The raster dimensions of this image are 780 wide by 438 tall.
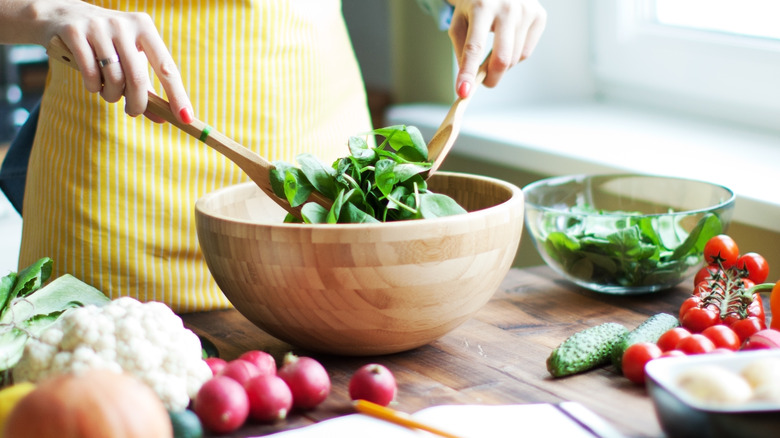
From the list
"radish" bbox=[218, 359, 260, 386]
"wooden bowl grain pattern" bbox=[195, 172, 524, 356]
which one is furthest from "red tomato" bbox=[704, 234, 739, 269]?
"radish" bbox=[218, 359, 260, 386]

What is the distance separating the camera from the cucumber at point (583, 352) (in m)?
0.91

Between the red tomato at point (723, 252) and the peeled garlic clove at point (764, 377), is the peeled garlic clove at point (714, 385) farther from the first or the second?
the red tomato at point (723, 252)

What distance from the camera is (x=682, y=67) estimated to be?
1.94 meters

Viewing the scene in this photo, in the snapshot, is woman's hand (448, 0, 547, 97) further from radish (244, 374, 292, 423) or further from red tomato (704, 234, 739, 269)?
radish (244, 374, 292, 423)

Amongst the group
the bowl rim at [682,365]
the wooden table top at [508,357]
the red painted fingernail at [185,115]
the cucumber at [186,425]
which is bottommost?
the wooden table top at [508,357]

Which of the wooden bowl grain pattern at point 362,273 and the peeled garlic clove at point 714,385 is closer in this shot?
the peeled garlic clove at point 714,385

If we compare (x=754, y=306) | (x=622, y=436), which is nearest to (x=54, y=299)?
(x=622, y=436)

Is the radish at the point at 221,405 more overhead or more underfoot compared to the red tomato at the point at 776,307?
more underfoot

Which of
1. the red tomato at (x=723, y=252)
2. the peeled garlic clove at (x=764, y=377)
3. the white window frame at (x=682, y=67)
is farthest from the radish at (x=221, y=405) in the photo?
the white window frame at (x=682, y=67)

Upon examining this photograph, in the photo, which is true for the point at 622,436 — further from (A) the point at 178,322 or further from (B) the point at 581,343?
(A) the point at 178,322

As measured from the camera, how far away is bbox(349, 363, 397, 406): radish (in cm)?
84

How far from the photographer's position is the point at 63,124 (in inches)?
53.1

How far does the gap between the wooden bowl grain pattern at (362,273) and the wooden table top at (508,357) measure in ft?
0.14

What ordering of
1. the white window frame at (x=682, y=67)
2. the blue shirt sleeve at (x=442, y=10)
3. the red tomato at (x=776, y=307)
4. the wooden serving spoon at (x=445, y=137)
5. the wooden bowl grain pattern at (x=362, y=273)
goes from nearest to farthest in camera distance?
the wooden bowl grain pattern at (x=362, y=273) → the red tomato at (x=776, y=307) → the wooden serving spoon at (x=445, y=137) → the blue shirt sleeve at (x=442, y=10) → the white window frame at (x=682, y=67)
